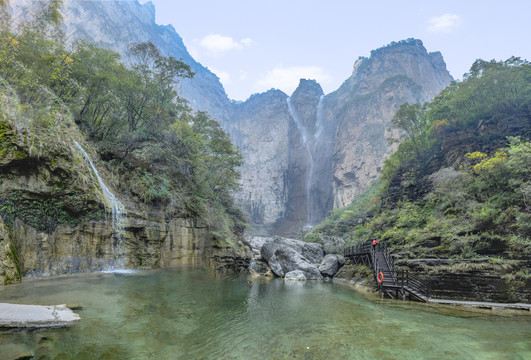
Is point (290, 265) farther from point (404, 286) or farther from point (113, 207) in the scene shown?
point (113, 207)

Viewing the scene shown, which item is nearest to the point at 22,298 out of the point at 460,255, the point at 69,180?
the point at 69,180

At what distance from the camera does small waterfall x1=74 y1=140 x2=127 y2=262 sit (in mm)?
11859

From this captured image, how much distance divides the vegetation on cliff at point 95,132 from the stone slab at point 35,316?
17.1ft

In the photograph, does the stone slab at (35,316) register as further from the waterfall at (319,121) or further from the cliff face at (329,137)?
the waterfall at (319,121)

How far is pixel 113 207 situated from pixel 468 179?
1987 centimetres

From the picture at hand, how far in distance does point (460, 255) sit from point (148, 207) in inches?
642

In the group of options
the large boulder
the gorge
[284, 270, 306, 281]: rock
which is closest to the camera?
the gorge

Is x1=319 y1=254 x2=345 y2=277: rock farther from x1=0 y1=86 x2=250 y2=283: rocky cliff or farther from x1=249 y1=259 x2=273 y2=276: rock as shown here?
x1=0 y1=86 x2=250 y2=283: rocky cliff

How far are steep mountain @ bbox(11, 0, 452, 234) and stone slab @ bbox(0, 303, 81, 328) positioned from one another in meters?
40.1

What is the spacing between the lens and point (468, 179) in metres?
15.5

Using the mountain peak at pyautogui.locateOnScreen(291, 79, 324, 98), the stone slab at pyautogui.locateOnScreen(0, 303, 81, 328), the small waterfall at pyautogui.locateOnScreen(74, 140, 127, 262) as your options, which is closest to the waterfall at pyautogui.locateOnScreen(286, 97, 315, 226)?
the mountain peak at pyautogui.locateOnScreen(291, 79, 324, 98)

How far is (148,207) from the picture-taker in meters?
14.8

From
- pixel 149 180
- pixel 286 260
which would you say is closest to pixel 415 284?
pixel 286 260

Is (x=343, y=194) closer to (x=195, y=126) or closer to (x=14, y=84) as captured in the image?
(x=195, y=126)
